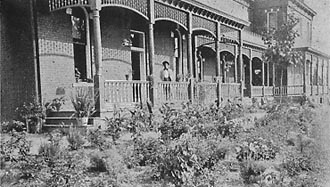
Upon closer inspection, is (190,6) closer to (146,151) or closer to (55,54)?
(55,54)

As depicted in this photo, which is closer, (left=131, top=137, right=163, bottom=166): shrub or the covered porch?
(left=131, top=137, right=163, bottom=166): shrub

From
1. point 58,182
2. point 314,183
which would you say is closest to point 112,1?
point 58,182

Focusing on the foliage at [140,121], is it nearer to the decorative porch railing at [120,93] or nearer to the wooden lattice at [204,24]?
the decorative porch railing at [120,93]

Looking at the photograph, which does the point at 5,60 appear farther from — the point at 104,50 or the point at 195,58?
the point at 195,58

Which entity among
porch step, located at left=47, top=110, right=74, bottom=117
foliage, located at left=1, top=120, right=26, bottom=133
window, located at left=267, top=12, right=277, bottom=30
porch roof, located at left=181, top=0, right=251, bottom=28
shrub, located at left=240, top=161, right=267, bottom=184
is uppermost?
window, located at left=267, top=12, right=277, bottom=30

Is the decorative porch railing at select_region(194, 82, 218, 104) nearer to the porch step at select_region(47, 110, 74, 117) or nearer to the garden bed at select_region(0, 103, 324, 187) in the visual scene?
the porch step at select_region(47, 110, 74, 117)

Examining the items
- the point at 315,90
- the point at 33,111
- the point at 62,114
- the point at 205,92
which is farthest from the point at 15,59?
the point at 315,90

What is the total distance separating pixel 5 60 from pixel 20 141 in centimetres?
449

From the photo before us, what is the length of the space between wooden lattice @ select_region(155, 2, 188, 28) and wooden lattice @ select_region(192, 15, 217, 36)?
2.50 ft

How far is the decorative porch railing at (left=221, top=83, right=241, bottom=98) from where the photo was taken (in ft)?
54.6

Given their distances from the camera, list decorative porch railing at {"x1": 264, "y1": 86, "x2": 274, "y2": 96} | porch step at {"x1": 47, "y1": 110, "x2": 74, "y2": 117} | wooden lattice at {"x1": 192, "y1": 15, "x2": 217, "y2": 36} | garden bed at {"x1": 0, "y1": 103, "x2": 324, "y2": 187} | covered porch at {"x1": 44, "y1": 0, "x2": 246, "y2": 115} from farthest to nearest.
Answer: decorative porch railing at {"x1": 264, "y1": 86, "x2": 274, "y2": 96} < wooden lattice at {"x1": 192, "y1": 15, "x2": 217, "y2": 36} < covered porch at {"x1": 44, "y1": 0, "x2": 246, "y2": 115} < porch step at {"x1": 47, "y1": 110, "x2": 74, "y2": 117} < garden bed at {"x1": 0, "y1": 103, "x2": 324, "y2": 187}

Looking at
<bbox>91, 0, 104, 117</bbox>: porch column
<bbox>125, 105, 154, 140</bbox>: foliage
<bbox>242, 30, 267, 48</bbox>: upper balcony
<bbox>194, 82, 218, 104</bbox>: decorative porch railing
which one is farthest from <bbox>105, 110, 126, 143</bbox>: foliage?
<bbox>242, 30, 267, 48</bbox>: upper balcony

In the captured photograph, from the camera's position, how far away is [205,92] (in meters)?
14.7

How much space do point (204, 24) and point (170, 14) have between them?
2.88 metres
